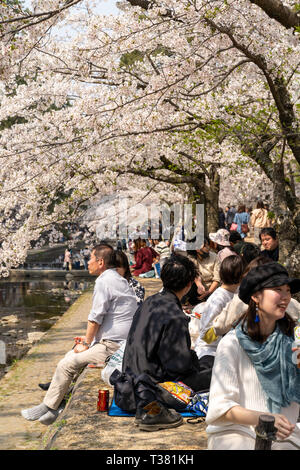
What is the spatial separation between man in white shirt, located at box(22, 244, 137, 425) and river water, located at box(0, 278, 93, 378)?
6228mm

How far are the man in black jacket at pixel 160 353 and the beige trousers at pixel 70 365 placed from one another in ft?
4.03

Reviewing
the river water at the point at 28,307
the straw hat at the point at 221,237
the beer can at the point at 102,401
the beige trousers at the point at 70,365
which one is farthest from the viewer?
the river water at the point at 28,307

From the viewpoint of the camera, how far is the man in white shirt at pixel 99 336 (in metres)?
6.08

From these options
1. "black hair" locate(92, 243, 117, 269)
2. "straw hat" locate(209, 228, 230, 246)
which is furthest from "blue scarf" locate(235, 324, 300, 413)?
"straw hat" locate(209, 228, 230, 246)

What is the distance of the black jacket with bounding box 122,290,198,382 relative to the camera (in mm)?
4703

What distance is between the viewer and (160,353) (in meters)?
4.74

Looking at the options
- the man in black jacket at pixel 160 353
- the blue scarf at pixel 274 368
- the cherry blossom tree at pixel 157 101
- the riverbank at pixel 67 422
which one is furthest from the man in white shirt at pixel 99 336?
the blue scarf at pixel 274 368

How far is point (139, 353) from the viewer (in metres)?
4.78

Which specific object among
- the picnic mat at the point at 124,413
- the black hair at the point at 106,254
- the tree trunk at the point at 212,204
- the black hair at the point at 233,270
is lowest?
the picnic mat at the point at 124,413

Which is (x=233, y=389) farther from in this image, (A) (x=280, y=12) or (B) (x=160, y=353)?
(A) (x=280, y=12)

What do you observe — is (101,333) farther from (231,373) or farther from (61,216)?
(61,216)

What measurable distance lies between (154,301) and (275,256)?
5399 millimetres

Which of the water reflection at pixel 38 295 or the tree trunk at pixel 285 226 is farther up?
the tree trunk at pixel 285 226

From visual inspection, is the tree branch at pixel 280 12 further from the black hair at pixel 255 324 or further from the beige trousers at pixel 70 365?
the beige trousers at pixel 70 365
